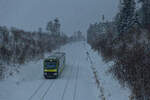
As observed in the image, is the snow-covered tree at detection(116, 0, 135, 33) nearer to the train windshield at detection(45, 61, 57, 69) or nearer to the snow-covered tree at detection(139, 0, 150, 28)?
the snow-covered tree at detection(139, 0, 150, 28)

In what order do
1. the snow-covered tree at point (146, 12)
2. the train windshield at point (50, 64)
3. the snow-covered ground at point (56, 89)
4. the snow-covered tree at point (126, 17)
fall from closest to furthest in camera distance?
the snow-covered ground at point (56, 89) → the train windshield at point (50, 64) → the snow-covered tree at point (126, 17) → the snow-covered tree at point (146, 12)

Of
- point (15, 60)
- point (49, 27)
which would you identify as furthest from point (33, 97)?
point (49, 27)

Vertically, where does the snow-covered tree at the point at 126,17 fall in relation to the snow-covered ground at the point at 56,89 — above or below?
above

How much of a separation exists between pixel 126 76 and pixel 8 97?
1018 cm

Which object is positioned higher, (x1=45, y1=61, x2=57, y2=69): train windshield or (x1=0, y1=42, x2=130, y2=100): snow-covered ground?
(x1=45, y1=61, x2=57, y2=69): train windshield

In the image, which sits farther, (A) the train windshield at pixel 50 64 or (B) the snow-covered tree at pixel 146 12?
(B) the snow-covered tree at pixel 146 12

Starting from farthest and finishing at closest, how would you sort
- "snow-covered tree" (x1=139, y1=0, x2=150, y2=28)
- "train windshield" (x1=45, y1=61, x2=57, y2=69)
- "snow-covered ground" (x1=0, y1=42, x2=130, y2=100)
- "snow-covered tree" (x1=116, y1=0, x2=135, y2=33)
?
"snow-covered tree" (x1=139, y1=0, x2=150, y2=28) < "snow-covered tree" (x1=116, y1=0, x2=135, y2=33) < "train windshield" (x1=45, y1=61, x2=57, y2=69) < "snow-covered ground" (x1=0, y1=42, x2=130, y2=100)

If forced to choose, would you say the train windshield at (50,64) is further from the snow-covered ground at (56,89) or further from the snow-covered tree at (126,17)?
the snow-covered tree at (126,17)

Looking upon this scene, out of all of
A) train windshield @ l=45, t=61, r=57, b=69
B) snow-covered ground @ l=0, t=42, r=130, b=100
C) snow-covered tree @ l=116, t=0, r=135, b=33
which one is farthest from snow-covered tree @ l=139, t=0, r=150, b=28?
train windshield @ l=45, t=61, r=57, b=69

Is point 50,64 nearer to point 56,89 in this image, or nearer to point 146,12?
point 56,89

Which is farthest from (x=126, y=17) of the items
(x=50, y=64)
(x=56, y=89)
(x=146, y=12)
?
(x=56, y=89)

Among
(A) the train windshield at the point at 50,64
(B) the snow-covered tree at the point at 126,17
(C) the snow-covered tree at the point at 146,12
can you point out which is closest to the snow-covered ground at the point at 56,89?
(A) the train windshield at the point at 50,64

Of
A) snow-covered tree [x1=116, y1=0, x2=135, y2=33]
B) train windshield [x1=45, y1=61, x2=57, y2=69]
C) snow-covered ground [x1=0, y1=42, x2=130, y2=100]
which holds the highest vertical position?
snow-covered tree [x1=116, y1=0, x2=135, y2=33]

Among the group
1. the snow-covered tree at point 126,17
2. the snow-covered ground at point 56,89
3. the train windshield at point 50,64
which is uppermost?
the snow-covered tree at point 126,17
